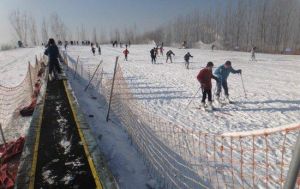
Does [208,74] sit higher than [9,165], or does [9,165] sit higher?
[208,74]

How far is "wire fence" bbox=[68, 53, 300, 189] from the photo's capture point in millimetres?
5793

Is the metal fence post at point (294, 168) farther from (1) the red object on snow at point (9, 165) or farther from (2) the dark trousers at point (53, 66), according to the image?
(2) the dark trousers at point (53, 66)

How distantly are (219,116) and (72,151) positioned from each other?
6.00 m

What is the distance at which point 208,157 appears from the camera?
6785mm

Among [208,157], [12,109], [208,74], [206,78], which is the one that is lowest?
[12,109]

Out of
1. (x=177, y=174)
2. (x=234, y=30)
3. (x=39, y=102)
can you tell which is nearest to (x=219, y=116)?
(x=177, y=174)

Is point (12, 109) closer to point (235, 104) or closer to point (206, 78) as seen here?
point (206, 78)

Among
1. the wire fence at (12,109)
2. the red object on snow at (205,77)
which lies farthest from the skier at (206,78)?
the wire fence at (12,109)

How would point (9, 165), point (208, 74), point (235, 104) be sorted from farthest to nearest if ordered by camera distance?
point (235, 104) < point (208, 74) < point (9, 165)

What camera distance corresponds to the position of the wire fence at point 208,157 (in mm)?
5793

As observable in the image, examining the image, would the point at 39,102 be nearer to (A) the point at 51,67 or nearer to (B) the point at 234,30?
(A) the point at 51,67

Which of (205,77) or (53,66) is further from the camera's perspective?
(53,66)

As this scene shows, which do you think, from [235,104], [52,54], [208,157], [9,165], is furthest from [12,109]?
[208,157]

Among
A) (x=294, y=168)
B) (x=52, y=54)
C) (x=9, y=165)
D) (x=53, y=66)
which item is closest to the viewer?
(x=294, y=168)
